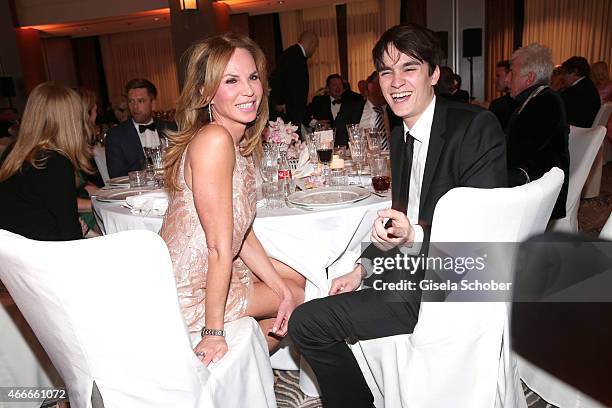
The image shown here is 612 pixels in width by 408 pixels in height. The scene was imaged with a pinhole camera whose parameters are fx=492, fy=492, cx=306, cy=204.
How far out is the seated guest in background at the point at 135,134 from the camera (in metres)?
3.83

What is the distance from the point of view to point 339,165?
267 centimetres

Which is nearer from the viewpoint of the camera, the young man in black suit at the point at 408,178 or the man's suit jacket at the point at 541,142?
the young man in black suit at the point at 408,178

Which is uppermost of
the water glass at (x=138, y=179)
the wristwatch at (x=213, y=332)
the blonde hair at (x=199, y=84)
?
the blonde hair at (x=199, y=84)

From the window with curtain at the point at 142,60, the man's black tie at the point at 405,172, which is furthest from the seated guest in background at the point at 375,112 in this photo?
the window with curtain at the point at 142,60

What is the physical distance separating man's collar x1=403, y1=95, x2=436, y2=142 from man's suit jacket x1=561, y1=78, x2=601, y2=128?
5187 millimetres

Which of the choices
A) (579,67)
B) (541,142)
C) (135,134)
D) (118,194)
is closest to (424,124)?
(541,142)

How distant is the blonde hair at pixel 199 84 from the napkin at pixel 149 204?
35 cm

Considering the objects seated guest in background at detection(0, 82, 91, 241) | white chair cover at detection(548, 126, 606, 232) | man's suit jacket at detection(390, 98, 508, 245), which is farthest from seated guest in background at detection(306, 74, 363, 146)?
man's suit jacket at detection(390, 98, 508, 245)

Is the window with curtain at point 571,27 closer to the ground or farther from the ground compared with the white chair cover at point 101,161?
farther from the ground

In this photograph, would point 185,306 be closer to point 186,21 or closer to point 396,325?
point 396,325

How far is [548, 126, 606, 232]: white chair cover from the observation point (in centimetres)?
300

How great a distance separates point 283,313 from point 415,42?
3.86ft

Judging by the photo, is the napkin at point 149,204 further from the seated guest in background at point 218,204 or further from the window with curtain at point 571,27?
the window with curtain at point 571,27

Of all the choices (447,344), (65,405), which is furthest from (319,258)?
(65,405)
